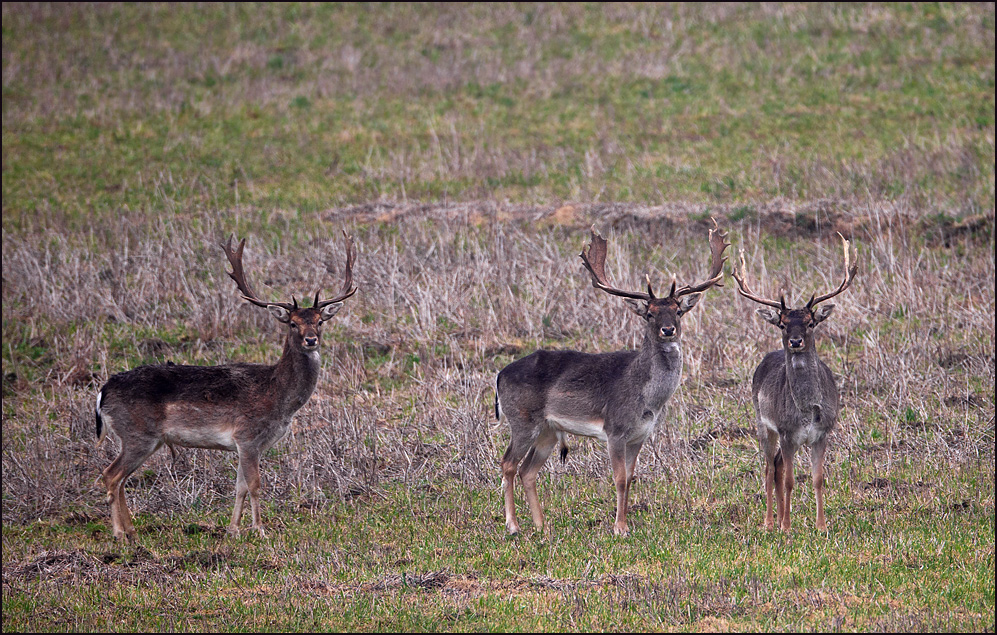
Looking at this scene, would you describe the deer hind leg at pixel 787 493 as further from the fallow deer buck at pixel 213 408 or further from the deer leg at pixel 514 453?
the fallow deer buck at pixel 213 408

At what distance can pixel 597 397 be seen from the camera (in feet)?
31.9

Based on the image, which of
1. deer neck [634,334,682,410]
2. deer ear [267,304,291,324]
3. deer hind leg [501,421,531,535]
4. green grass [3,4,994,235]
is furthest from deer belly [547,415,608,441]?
green grass [3,4,994,235]

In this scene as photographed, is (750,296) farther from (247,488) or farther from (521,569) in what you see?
(247,488)

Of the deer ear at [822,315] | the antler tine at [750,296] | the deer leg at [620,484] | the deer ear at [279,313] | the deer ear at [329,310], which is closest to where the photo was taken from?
the deer leg at [620,484]

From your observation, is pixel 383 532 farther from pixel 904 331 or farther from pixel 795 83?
pixel 795 83

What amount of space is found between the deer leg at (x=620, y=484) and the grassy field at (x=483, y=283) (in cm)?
14

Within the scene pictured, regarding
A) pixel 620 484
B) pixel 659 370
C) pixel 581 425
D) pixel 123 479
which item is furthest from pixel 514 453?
pixel 123 479

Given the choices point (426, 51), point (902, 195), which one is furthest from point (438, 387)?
point (426, 51)

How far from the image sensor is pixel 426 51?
2820cm

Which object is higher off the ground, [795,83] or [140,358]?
[795,83]

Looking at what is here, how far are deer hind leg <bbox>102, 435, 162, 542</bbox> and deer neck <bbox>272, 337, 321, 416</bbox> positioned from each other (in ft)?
3.81

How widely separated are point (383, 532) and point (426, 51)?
20419 mm

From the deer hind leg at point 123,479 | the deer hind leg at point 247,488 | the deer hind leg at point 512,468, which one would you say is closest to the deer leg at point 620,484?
the deer hind leg at point 512,468

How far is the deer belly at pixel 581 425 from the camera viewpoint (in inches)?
381
